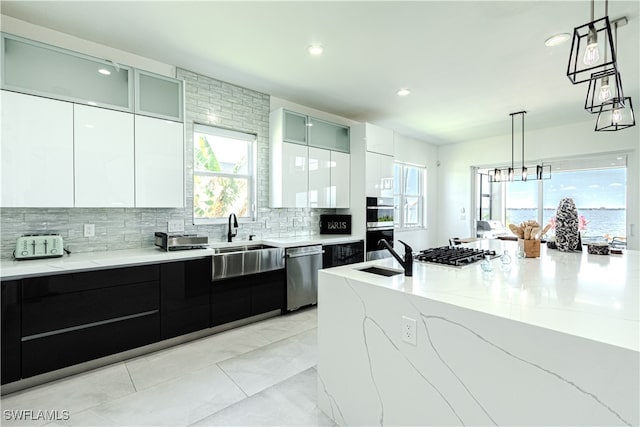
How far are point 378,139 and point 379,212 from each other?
1150 mm

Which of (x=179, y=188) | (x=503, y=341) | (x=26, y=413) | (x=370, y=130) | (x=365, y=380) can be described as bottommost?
(x=26, y=413)

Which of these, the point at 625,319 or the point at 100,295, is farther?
the point at 100,295

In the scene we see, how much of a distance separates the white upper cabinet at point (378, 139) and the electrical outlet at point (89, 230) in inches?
140

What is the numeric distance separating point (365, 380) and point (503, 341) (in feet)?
2.63

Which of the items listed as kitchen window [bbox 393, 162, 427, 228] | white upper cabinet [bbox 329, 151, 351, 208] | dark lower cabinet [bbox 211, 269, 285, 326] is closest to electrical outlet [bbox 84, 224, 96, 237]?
dark lower cabinet [bbox 211, 269, 285, 326]

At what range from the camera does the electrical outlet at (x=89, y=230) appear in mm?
2814

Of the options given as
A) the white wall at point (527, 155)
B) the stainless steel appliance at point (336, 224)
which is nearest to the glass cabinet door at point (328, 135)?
the stainless steel appliance at point (336, 224)

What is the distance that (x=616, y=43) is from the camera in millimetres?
2680

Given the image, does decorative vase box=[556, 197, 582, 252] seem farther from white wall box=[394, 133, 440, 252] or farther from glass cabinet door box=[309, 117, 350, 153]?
white wall box=[394, 133, 440, 252]

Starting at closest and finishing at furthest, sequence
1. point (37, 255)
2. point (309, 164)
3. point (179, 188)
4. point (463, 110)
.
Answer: point (37, 255) < point (179, 188) < point (309, 164) < point (463, 110)

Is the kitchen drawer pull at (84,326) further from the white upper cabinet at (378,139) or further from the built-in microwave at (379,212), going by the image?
the white upper cabinet at (378,139)

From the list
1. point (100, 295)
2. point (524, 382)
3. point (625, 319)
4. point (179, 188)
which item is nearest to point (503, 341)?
point (524, 382)

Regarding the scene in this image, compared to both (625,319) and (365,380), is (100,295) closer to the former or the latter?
(365,380)

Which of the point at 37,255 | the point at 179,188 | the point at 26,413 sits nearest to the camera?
the point at 26,413
